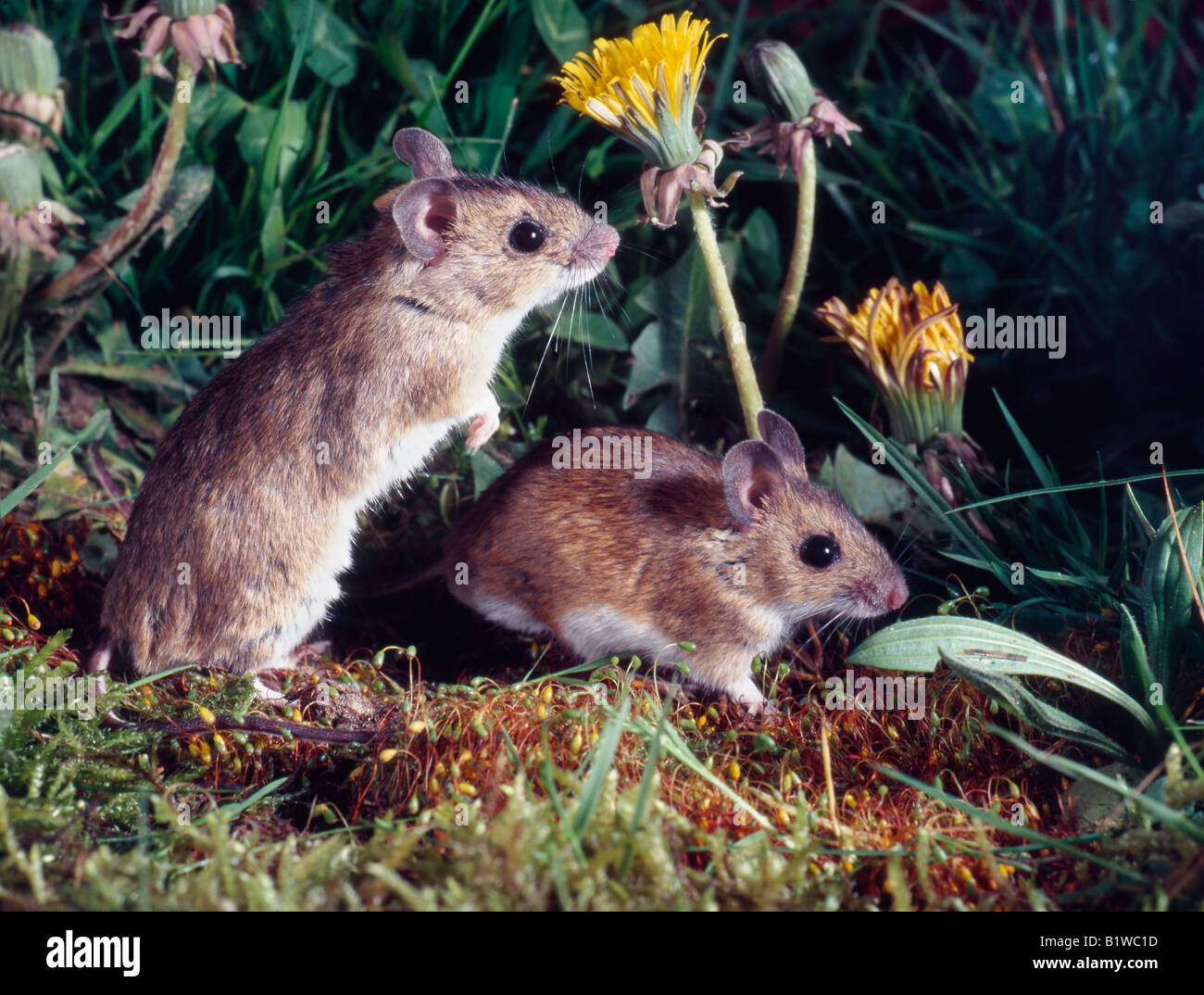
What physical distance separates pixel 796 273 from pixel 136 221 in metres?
2.47

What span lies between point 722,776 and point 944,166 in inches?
129

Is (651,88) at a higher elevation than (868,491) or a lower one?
higher

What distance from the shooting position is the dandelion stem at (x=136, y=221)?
13.4 ft

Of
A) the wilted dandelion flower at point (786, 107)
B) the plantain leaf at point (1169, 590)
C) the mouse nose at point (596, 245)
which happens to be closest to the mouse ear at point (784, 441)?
the mouse nose at point (596, 245)

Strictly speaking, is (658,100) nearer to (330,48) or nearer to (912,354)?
(912,354)

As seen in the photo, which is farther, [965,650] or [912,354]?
[912,354]

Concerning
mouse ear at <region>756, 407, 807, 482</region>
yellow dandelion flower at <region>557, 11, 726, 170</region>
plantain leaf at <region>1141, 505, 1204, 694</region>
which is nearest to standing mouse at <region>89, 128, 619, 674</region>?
yellow dandelion flower at <region>557, 11, 726, 170</region>

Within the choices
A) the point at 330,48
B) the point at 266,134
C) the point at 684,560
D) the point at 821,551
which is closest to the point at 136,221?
the point at 266,134

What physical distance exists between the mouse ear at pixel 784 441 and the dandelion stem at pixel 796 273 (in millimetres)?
412

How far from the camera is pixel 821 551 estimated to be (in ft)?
12.2

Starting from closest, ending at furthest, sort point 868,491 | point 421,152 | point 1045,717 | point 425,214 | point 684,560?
point 1045,717 < point 425,214 < point 421,152 < point 684,560 < point 868,491

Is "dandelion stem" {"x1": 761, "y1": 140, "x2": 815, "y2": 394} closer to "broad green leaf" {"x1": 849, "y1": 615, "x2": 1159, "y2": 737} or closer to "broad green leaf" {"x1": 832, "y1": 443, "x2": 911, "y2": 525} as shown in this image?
"broad green leaf" {"x1": 832, "y1": 443, "x2": 911, "y2": 525}

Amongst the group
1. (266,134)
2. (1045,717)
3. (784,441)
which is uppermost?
(266,134)

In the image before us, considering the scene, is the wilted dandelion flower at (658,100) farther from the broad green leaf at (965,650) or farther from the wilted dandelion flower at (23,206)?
the wilted dandelion flower at (23,206)
